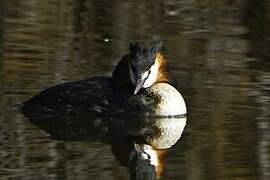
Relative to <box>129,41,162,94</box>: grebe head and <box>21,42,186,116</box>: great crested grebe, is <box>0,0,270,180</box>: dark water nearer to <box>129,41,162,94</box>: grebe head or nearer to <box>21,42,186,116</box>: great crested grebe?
<box>21,42,186,116</box>: great crested grebe

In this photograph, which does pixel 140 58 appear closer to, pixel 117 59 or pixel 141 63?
pixel 141 63

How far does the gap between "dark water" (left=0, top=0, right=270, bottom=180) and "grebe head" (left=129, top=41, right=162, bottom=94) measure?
56 cm

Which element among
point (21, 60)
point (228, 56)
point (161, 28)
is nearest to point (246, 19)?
point (161, 28)

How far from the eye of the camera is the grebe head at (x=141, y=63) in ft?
38.5

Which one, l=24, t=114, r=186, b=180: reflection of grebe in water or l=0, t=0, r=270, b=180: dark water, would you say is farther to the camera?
l=24, t=114, r=186, b=180: reflection of grebe in water

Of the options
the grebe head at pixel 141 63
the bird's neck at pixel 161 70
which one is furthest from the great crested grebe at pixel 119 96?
the bird's neck at pixel 161 70

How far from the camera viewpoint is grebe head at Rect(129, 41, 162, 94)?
11.7 metres

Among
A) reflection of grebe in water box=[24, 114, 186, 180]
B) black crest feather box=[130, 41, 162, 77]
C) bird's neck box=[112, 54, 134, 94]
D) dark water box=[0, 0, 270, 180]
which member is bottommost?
reflection of grebe in water box=[24, 114, 186, 180]

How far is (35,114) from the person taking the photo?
11.8 metres

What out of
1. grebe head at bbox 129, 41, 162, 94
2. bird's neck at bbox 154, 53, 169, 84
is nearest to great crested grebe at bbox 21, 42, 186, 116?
grebe head at bbox 129, 41, 162, 94

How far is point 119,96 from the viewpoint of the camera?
38.8 ft

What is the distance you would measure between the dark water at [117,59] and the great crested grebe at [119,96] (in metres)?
0.18

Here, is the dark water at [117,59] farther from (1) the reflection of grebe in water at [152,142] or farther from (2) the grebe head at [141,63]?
(2) the grebe head at [141,63]

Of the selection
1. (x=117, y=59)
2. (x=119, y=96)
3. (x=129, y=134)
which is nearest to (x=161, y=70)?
(x=119, y=96)
